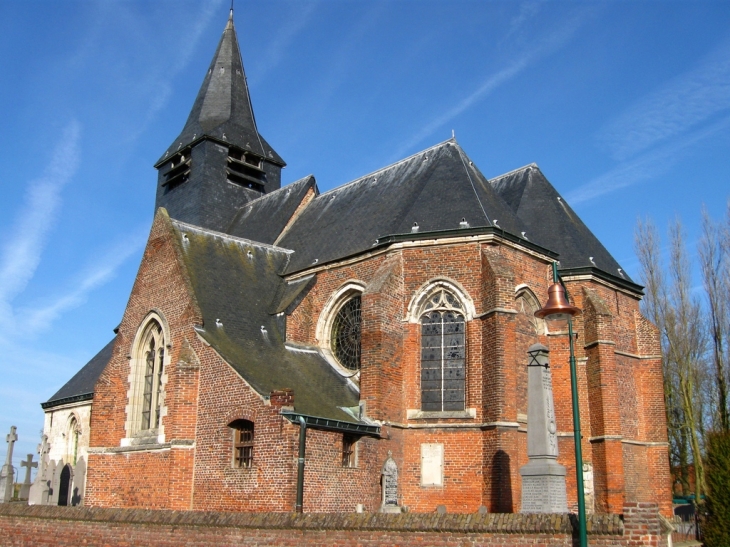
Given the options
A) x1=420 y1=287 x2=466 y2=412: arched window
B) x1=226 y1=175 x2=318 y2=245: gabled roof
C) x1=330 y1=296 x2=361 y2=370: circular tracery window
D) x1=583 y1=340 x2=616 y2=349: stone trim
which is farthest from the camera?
x1=226 y1=175 x2=318 y2=245: gabled roof

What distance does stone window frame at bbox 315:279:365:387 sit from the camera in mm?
19062

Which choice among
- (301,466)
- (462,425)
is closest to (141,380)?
(301,466)

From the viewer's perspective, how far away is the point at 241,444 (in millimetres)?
15680

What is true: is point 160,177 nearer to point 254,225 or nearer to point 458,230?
point 254,225

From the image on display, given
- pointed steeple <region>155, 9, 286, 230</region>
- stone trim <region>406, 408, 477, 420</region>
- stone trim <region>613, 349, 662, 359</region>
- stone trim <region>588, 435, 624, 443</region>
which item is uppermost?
pointed steeple <region>155, 9, 286, 230</region>

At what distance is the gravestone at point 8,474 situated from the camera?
18.8 meters

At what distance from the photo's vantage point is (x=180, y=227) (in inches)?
785

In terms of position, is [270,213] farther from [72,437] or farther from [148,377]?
[72,437]

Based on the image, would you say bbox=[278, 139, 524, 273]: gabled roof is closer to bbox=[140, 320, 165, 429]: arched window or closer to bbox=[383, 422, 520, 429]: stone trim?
bbox=[140, 320, 165, 429]: arched window

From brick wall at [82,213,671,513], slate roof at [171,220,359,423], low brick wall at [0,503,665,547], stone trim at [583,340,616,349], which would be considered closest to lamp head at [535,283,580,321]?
low brick wall at [0,503,665,547]

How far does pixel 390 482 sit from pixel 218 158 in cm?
1630

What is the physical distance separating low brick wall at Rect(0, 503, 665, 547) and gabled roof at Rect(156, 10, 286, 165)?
17823 millimetres

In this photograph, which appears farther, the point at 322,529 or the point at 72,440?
the point at 72,440

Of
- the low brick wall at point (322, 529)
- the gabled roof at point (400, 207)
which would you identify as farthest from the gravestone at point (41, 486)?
the gabled roof at point (400, 207)
